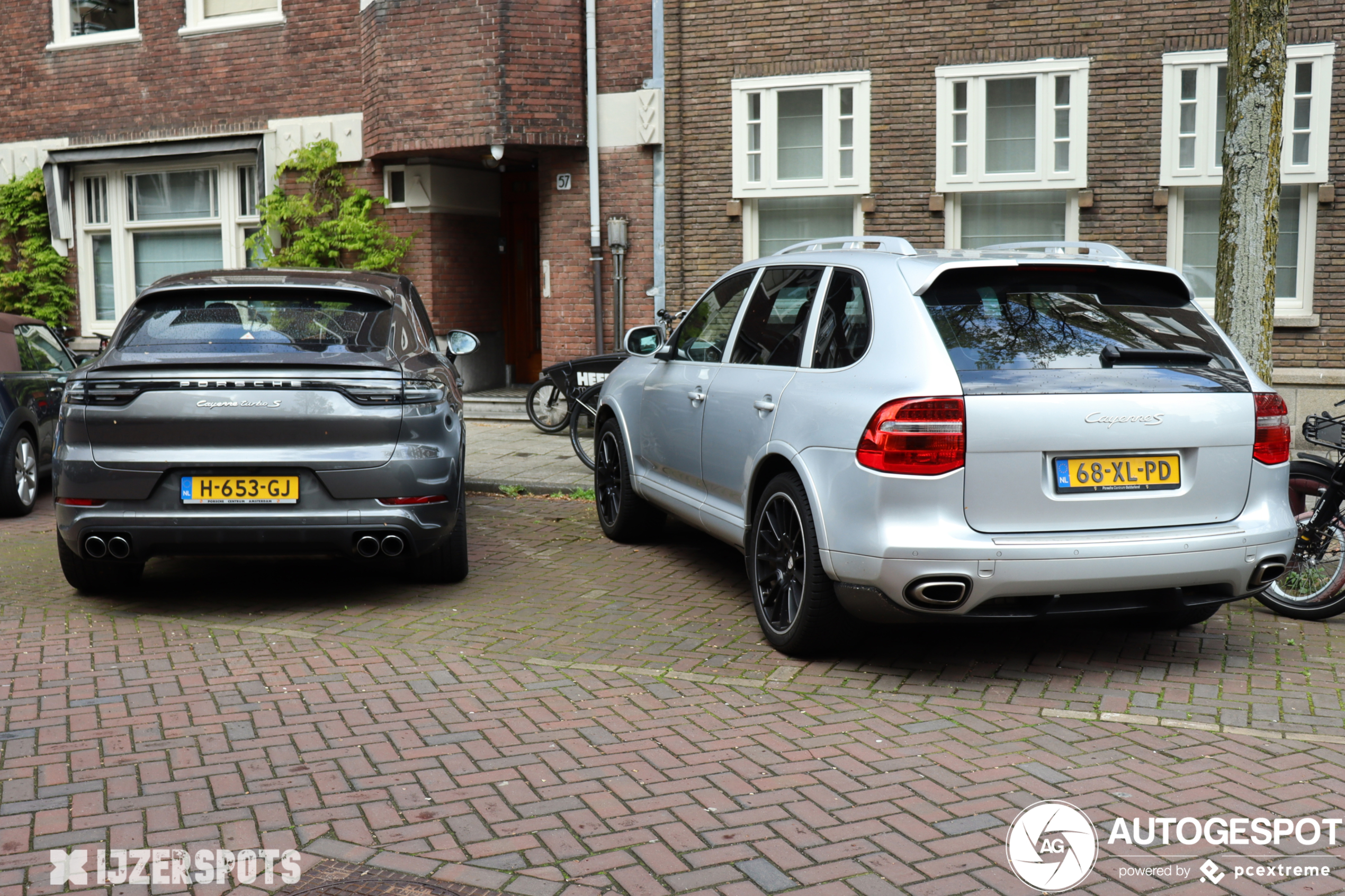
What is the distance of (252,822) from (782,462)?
107 inches

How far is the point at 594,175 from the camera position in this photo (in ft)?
47.2

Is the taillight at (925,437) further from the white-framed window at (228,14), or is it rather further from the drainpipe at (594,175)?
the white-framed window at (228,14)

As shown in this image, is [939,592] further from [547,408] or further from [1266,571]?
[547,408]

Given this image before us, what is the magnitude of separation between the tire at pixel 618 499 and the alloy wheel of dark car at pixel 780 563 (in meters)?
2.12

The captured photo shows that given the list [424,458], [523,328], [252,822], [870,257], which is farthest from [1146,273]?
[523,328]

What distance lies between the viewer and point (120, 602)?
20.6ft

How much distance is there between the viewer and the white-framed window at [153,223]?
16656 mm

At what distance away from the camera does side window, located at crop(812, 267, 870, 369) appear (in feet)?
16.6

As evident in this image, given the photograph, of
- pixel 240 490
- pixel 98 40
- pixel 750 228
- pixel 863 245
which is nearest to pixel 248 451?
pixel 240 490

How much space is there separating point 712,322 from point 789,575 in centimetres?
184

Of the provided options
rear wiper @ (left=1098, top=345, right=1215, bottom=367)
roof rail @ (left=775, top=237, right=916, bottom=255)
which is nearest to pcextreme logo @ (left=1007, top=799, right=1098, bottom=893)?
rear wiper @ (left=1098, top=345, right=1215, bottom=367)

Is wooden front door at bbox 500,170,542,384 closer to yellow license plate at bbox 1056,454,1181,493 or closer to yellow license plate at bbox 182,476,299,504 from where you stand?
yellow license plate at bbox 182,476,299,504

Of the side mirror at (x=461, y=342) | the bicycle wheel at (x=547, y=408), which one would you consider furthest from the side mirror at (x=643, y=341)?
the bicycle wheel at (x=547, y=408)

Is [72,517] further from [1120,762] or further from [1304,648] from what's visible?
[1304,648]
